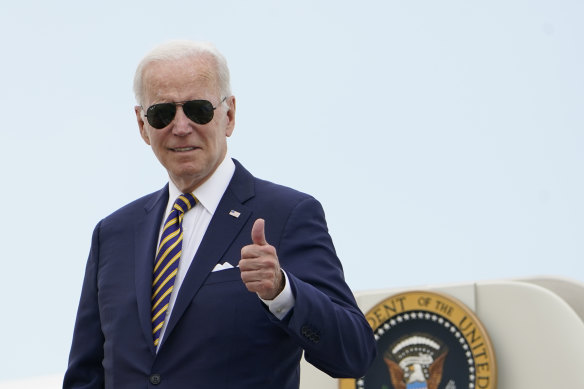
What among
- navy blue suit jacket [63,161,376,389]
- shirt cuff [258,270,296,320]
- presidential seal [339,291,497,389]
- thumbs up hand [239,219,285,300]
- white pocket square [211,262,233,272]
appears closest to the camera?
thumbs up hand [239,219,285,300]

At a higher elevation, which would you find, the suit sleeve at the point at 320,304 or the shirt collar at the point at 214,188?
the shirt collar at the point at 214,188

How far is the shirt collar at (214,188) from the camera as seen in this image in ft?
8.69

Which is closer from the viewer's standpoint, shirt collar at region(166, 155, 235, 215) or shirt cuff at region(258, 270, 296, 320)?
shirt cuff at region(258, 270, 296, 320)

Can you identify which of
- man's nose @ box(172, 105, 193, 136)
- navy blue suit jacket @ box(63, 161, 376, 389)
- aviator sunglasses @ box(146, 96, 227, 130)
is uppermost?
aviator sunglasses @ box(146, 96, 227, 130)

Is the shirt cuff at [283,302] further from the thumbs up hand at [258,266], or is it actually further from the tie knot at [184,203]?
the tie knot at [184,203]

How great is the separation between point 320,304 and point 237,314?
234 mm

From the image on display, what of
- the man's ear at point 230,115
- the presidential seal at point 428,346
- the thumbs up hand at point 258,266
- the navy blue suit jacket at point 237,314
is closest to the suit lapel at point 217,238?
the navy blue suit jacket at point 237,314

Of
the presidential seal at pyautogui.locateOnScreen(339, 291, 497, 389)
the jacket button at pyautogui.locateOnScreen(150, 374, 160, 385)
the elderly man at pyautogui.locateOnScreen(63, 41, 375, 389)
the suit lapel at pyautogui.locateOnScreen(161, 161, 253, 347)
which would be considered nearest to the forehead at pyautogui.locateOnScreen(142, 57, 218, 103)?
the elderly man at pyautogui.locateOnScreen(63, 41, 375, 389)

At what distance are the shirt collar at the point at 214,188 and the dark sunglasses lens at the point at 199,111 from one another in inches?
7.3

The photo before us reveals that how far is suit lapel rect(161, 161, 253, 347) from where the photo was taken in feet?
7.97

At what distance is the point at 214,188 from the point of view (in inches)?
105

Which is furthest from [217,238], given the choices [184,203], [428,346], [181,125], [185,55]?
[428,346]

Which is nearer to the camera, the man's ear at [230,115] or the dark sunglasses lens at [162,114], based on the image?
the dark sunglasses lens at [162,114]

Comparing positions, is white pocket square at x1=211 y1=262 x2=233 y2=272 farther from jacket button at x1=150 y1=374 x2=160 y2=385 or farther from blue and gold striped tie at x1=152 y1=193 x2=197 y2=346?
jacket button at x1=150 y1=374 x2=160 y2=385
